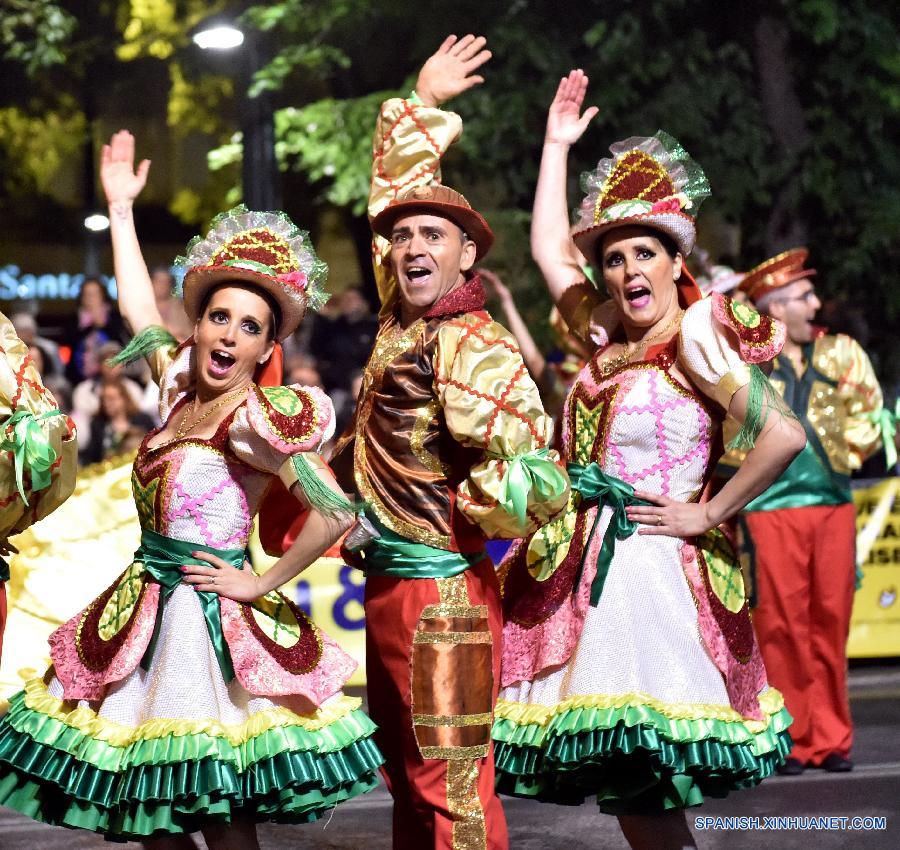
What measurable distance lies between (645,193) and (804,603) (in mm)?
3095

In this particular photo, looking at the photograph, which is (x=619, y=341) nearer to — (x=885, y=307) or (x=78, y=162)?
(x=885, y=307)

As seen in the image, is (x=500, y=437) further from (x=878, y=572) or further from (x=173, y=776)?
(x=878, y=572)

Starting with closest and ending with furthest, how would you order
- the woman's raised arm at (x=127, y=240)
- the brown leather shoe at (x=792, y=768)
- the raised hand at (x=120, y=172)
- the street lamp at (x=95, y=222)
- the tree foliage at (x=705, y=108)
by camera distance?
the woman's raised arm at (x=127, y=240), the raised hand at (x=120, y=172), the brown leather shoe at (x=792, y=768), the tree foliage at (x=705, y=108), the street lamp at (x=95, y=222)

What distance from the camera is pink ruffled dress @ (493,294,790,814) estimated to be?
174 inches

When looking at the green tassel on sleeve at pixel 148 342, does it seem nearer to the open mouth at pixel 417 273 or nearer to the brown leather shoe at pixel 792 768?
the open mouth at pixel 417 273

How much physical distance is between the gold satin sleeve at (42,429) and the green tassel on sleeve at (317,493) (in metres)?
0.86

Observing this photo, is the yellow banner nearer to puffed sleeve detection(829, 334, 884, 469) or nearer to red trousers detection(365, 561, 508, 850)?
puffed sleeve detection(829, 334, 884, 469)

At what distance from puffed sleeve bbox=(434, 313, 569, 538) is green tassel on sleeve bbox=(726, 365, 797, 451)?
1.89ft

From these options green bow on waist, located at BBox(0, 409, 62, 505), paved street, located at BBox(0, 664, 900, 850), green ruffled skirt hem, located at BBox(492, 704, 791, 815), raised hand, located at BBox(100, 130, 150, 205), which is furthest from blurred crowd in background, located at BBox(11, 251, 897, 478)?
green bow on waist, located at BBox(0, 409, 62, 505)

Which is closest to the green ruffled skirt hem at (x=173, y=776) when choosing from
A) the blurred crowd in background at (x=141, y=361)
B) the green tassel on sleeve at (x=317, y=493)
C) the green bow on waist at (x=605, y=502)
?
the green tassel on sleeve at (x=317, y=493)

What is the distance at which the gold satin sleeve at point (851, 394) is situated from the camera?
736 centimetres

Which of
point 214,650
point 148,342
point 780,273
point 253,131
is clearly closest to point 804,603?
point 780,273

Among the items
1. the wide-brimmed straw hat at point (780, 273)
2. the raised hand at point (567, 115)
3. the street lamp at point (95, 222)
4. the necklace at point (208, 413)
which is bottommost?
the necklace at point (208, 413)

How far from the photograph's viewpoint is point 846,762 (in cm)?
712
